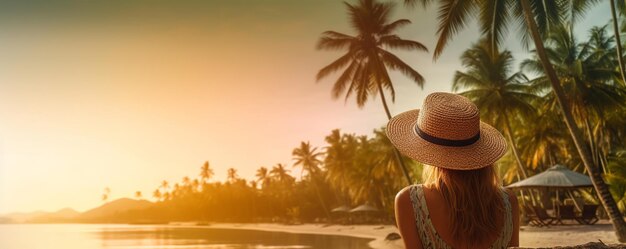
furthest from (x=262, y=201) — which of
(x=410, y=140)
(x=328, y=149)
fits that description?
(x=410, y=140)

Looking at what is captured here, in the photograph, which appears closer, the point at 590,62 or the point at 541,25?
the point at 541,25

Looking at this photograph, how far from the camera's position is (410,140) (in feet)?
5.74

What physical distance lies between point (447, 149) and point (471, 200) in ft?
0.54

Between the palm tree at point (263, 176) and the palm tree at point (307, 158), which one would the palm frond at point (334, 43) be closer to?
the palm tree at point (307, 158)

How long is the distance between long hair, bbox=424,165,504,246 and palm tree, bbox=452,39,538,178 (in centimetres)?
2835

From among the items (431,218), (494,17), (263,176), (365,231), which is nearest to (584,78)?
(494,17)

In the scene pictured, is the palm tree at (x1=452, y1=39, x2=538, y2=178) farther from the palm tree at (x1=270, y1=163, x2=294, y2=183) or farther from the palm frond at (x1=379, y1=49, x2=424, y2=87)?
the palm tree at (x1=270, y1=163, x2=294, y2=183)

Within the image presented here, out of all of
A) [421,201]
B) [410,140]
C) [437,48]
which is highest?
[437,48]

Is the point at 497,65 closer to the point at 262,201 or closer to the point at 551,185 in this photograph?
the point at 551,185

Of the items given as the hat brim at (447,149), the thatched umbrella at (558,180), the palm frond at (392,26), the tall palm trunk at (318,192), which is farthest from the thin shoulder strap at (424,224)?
the tall palm trunk at (318,192)

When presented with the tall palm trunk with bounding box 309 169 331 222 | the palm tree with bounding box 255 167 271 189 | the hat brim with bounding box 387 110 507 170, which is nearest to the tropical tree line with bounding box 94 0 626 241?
the hat brim with bounding box 387 110 507 170

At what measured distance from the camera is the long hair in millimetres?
1624

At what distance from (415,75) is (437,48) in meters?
10.5

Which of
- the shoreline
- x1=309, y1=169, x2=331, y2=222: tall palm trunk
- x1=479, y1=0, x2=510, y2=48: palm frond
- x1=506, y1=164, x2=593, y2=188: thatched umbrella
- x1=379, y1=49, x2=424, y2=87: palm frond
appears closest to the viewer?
x1=479, y1=0, x2=510, y2=48: palm frond
